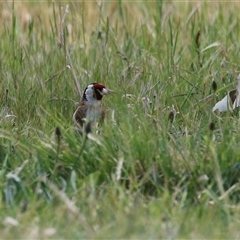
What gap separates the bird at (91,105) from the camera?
506 centimetres

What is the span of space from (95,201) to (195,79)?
2.06 meters

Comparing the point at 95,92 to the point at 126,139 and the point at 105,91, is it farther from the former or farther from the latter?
the point at 126,139

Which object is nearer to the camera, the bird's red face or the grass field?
the grass field

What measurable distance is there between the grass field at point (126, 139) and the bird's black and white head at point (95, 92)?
17 centimetres

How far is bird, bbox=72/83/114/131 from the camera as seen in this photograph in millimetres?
5059

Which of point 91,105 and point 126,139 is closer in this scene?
point 126,139

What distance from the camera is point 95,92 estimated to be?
5324 millimetres

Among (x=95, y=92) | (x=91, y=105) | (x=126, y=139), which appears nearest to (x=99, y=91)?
(x=95, y=92)

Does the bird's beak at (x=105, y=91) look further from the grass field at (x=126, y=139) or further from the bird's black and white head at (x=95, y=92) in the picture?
the grass field at (x=126, y=139)

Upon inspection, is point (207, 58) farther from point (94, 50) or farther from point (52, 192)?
point (52, 192)

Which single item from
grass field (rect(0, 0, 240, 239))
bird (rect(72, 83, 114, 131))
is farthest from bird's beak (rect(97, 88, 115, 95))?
grass field (rect(0, 0, 240, 239))

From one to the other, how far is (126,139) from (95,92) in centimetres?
112

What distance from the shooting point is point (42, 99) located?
18.4 feet

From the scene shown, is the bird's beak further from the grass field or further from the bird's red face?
the grass field
